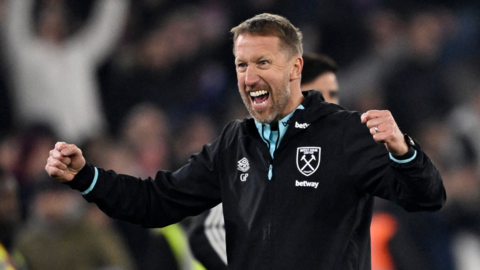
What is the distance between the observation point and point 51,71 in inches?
241

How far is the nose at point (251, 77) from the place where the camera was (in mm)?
2734

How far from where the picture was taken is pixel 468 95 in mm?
6672

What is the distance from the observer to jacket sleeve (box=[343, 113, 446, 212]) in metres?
2.29

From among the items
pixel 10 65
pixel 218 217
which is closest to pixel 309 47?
pixel 10 65

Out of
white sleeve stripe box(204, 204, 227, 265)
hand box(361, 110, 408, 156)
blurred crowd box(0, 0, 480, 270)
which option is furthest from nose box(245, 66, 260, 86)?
blurred crowd box(0, 0, 480, 270)

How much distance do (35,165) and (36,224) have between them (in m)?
0.77

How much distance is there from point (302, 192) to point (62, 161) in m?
0.84

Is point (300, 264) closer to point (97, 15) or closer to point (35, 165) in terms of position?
point (35, 165)

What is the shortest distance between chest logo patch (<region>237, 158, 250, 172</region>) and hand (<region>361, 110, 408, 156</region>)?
1.96 feet

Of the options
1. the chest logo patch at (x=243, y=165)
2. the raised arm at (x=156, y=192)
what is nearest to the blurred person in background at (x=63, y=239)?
the raised arm at (x=156, y=192)

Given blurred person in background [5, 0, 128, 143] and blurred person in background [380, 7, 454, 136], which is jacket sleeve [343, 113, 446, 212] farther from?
blurred person in background [380, 7, 454, 136]

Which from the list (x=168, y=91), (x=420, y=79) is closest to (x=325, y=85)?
(x=168, y=91)

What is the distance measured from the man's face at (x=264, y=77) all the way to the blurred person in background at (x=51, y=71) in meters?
3.45

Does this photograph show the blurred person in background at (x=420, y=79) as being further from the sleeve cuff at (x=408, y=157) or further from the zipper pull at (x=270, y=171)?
the sleeve cuff at (x=408, y=157)
